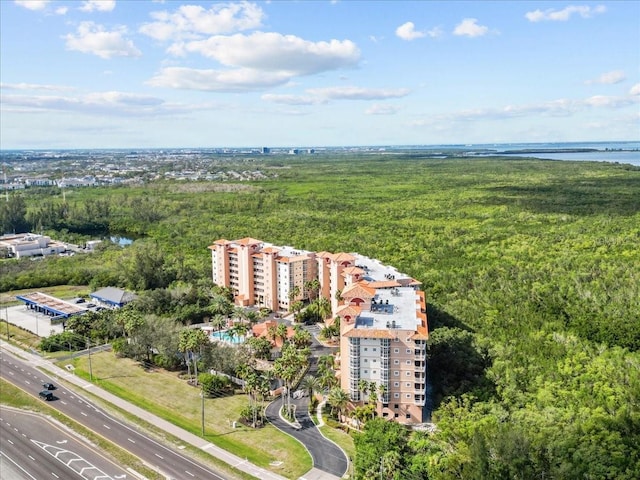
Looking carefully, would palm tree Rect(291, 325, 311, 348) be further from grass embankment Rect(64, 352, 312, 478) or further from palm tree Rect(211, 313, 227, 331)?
palm tree Rect(211, 313, 227, 331)

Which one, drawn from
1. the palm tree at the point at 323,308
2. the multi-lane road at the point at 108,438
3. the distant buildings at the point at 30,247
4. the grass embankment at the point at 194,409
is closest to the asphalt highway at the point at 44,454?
the multi-lane road at the point at 108,438

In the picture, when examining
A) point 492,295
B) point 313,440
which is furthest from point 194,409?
point 492,295

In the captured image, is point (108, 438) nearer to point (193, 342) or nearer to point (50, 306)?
point (193, 342)

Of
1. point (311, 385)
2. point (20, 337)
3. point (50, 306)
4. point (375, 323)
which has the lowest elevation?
point (20, 337)

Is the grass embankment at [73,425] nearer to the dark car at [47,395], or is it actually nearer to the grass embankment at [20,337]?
the dark car at [47,395]

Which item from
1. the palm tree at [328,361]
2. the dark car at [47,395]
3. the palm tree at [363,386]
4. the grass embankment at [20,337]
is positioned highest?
the palm tree at [363,386]

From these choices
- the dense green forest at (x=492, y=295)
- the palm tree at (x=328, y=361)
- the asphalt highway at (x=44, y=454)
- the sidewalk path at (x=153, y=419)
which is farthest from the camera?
the palm tree at (x=328, y=361)

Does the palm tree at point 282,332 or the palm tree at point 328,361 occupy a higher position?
the palm tree at point 282,332
